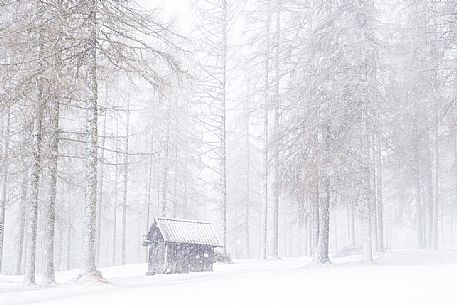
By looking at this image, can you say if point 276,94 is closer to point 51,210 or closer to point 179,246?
point 179,246

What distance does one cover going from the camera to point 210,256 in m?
22.5

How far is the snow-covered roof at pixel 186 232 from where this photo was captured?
71.2 feet

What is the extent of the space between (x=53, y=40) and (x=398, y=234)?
7371 cm

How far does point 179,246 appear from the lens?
869 inches

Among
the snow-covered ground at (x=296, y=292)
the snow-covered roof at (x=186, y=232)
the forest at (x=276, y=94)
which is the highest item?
the forest at (x=276, y=94)

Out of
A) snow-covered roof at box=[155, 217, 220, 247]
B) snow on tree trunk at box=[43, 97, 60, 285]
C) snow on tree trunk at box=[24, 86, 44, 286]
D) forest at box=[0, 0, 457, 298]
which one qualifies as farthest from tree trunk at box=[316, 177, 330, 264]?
snow on tree trunk at box=[24, 86, 44, 286]

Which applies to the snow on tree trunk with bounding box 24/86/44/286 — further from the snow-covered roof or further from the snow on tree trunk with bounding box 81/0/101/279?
the snow-covered roof

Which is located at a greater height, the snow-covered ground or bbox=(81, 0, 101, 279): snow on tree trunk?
bbox=(81, 0, 101, 279): snow on tree trunk

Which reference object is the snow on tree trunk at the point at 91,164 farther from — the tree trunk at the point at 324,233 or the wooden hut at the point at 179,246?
the tree trunk at the point at 324,233

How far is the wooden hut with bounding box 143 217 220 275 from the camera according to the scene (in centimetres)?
2169

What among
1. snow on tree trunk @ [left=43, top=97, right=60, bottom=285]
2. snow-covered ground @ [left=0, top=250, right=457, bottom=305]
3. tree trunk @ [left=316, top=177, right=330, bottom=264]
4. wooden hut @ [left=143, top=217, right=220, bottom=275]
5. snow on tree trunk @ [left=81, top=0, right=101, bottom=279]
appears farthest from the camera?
wooden hut @ [left=143, top=217, right=220, bottom=275]

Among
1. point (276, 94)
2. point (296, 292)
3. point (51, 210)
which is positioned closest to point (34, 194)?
point (51, 210)

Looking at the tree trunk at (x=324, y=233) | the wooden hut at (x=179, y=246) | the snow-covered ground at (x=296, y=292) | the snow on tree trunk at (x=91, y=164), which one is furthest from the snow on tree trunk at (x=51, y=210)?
the tree trunk at (x=324, y=233)

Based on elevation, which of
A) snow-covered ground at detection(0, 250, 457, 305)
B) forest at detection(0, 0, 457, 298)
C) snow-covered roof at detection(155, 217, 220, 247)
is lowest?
snow-covered ground at detection(0, 250, 457, 305)
